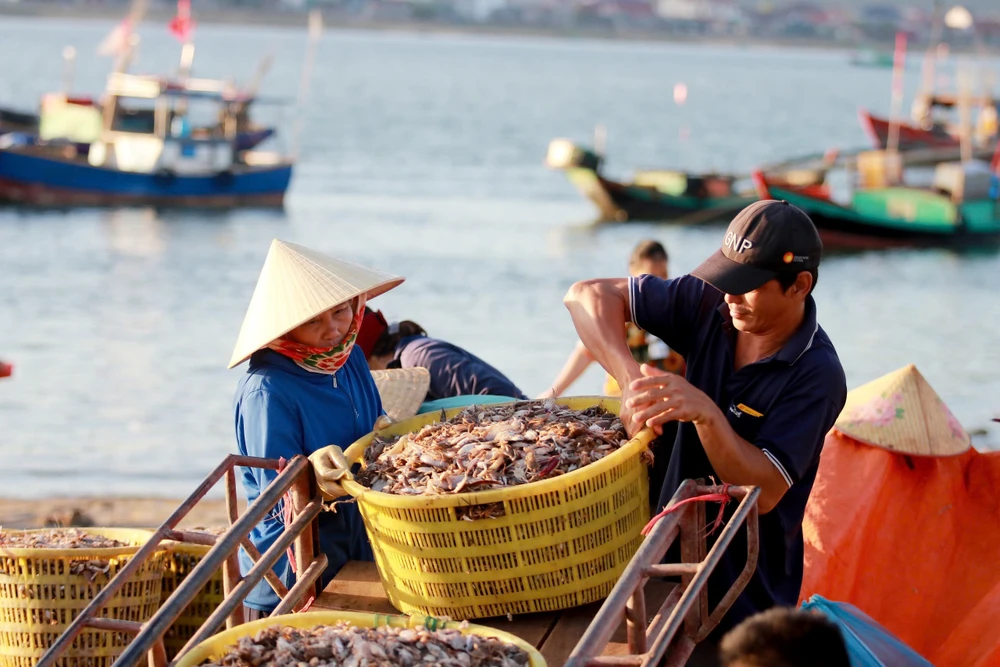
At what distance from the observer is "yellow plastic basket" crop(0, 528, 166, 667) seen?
3.93 metres

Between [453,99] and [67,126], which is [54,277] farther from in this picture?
[453,99]

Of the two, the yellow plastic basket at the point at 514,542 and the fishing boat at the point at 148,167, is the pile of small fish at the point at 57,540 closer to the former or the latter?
the yellow plastic basket at the point at 514,542

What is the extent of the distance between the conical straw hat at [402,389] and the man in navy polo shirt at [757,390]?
1135mm

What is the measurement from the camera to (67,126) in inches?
1315

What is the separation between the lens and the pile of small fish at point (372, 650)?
9.19 ft

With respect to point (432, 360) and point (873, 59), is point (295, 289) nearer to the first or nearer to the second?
point (432, 360)

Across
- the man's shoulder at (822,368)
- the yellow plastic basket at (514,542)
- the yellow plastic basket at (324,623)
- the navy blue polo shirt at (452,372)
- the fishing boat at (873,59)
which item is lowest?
the navy blue polo shirt at (452,372)

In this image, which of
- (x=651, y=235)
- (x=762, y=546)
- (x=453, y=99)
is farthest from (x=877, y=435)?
(x=453, y=99)

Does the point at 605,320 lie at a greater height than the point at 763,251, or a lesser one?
lesser

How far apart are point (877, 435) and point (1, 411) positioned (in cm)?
1051

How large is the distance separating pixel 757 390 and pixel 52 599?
2201mm

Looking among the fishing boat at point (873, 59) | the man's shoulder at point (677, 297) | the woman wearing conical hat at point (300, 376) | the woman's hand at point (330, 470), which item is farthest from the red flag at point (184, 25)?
the fishing boat at point (873, 59)

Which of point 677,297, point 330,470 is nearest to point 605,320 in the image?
point 677,297

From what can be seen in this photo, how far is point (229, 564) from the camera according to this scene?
331cm
